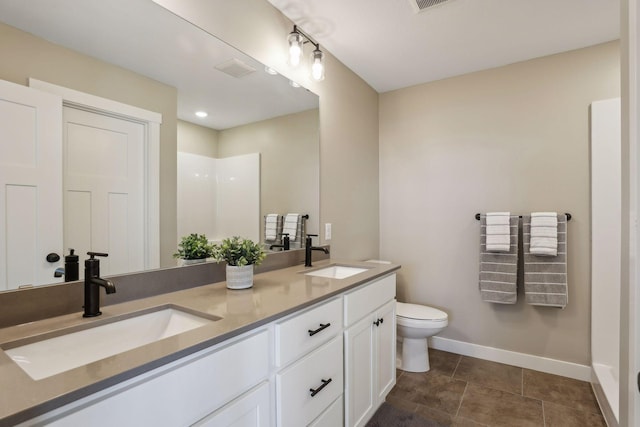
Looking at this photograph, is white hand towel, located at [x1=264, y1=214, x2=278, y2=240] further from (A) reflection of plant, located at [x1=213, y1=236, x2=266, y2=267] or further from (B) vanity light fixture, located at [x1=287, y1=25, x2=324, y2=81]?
(B) vanity light fixture, located at [x1=287, y1=25, x2=324, y2=81]

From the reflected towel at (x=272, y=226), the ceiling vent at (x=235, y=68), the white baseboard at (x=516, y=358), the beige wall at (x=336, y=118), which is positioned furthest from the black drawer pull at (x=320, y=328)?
the white baseboard at (x=516, y=358)

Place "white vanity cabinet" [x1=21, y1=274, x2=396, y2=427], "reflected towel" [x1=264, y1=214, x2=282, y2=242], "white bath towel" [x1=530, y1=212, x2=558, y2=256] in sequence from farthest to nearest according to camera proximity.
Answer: "white bath towel" [x1=530, y1=212, x2=558, y2=256] → "reflected towel" [x1=264, y1=214, x2=282, y2=242] → "white vanity cabinet" [x1=21, y1=274, x2=396, y2=427]

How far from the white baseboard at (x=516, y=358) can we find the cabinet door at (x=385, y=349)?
1.01m

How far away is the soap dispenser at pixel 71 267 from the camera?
42.3 inches

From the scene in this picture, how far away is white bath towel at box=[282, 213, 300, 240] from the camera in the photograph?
2092 mm

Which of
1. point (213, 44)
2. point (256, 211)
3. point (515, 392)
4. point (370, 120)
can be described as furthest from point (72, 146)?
point (515, 392)

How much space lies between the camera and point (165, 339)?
2.73 ft

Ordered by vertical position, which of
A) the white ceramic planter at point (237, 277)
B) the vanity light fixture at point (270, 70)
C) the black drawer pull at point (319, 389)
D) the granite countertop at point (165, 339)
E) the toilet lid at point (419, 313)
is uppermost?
the vanity light fixture at point (270, 70)

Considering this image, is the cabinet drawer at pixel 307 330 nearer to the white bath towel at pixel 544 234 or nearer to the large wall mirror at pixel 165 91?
the large wall mirror at pixel 165 91

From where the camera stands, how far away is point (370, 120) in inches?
118

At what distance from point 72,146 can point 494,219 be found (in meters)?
2.62

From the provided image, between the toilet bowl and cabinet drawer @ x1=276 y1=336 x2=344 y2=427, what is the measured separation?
3.49 feet

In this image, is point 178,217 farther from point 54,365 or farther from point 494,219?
point 494,219

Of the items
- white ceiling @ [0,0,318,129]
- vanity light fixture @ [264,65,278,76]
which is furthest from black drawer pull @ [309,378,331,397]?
vanity light fixture @ [264,65,278,76]
